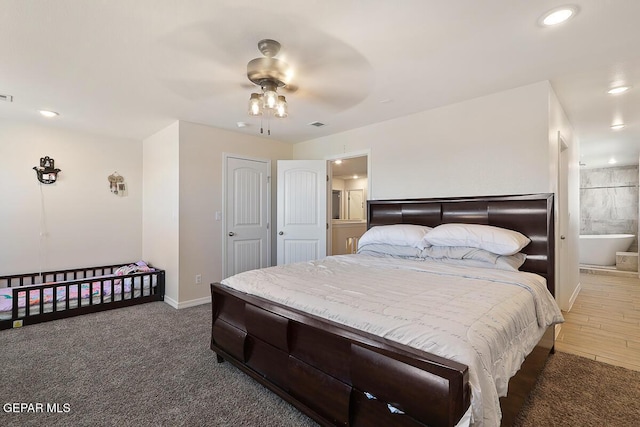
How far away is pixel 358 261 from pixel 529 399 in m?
1.59

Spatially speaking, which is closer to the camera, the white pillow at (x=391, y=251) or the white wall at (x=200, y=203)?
the white pillow at (x=391, y=251)

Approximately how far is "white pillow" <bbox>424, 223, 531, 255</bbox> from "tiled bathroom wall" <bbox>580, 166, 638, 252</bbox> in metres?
6.27

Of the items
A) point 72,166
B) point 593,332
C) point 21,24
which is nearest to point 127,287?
point 72,166

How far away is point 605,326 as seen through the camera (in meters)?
3.19

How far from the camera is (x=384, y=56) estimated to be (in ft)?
7.41

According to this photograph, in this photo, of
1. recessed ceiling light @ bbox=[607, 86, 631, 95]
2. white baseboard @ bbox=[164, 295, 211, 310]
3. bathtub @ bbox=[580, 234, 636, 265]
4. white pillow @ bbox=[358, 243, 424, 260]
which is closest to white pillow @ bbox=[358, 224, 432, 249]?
white pillow @ bbox=[358, 243, 424, 260]

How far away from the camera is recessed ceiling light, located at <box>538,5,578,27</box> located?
1.73 meters

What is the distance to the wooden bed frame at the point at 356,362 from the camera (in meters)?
1.17

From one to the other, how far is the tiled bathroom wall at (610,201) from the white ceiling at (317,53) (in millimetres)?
4377

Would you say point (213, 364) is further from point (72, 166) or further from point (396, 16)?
point (72, 166)

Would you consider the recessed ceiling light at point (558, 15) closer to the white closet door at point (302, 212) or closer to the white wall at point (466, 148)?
the white wall at point (466, 148)

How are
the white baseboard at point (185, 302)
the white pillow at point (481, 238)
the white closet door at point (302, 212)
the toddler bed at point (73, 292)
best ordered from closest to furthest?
the white pillow at point (481, 238) < the toddler bed at point (73, 292) < the white baseboard at point (185, 302) < the white closet door at point (302, 212)

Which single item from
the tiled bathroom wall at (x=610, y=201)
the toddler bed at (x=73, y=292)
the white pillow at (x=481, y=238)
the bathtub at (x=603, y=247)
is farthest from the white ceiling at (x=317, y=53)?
the tiled bathroom wall at (x=610, y=201)

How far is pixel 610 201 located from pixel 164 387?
30.2 ft
